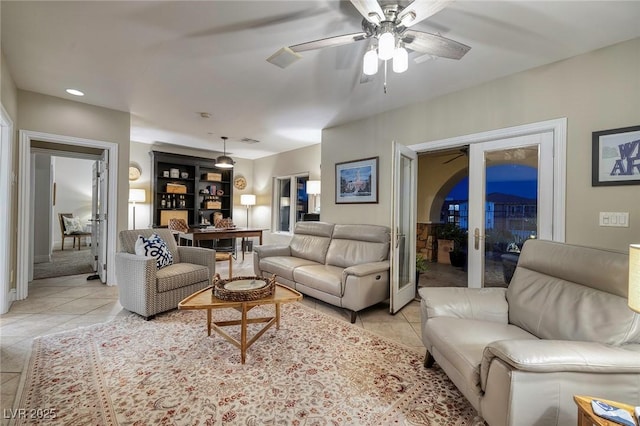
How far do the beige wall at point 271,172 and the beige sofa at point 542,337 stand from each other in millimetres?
4409

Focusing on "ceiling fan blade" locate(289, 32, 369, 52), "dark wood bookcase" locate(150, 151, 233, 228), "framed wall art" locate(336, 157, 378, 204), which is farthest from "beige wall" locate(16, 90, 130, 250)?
"ceiling fan blade" locate(289, 32, 369, 52)

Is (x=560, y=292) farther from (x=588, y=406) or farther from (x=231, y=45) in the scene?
(x=231, y=45)

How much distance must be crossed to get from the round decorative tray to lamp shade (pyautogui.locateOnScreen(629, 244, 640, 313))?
204cm

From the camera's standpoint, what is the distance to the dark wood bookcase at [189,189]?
6137 mm

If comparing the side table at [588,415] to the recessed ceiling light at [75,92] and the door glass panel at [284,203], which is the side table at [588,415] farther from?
the door glass panel at [284,203]

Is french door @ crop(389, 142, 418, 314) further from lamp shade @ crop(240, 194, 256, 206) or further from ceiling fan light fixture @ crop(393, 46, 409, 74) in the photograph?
lamp shade @ crop(240, 194, 256, 206)

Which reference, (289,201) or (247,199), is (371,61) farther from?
(247,199)

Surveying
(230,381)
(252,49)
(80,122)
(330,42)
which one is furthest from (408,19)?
(80,122)

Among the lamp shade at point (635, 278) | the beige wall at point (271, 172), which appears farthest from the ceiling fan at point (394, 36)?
the beige wall at point (271, 172)

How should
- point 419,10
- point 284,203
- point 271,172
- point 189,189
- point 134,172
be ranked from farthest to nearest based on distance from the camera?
1. point 271,172
2. point 284,203
3. point 189,189
4. point 134,172
5. point 419,10

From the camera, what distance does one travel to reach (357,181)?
4.24 m

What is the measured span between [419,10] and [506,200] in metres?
2.25

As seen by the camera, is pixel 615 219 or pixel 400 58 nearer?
pixel 400 58

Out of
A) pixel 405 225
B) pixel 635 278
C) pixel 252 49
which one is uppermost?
pixel 252 49
